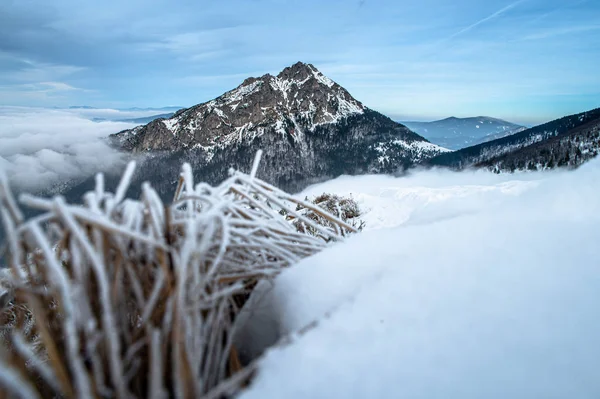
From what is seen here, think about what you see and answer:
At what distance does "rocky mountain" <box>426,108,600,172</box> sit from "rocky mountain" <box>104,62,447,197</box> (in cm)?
2720

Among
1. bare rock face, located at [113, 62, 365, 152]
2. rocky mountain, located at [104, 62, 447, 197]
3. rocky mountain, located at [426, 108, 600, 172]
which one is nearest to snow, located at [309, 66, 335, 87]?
bare rock face, located at [113, 62, 365, 152]

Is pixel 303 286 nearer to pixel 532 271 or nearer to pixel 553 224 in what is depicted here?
pixel 532 271

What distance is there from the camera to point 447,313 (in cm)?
85

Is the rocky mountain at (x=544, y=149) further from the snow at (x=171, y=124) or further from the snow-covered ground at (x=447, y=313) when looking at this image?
the snow at (x=171, y=124)

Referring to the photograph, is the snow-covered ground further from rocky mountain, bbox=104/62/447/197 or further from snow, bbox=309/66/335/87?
snow, bbox=309/66/335/87

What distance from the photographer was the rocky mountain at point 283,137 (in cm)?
15188

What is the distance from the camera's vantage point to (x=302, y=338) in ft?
2.61

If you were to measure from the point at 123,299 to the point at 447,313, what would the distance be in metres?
0.84

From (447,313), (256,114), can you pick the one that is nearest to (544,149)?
(447,313)

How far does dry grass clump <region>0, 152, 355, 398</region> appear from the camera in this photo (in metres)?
0.67

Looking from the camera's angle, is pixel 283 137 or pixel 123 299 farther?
pixel 283 137

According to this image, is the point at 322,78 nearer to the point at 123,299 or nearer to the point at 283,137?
the point at 283,137

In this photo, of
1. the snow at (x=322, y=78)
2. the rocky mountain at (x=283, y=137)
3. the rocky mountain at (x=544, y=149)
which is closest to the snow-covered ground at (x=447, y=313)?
the rocky mountain at (x=544, y=149)

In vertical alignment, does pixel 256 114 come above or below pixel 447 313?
above
